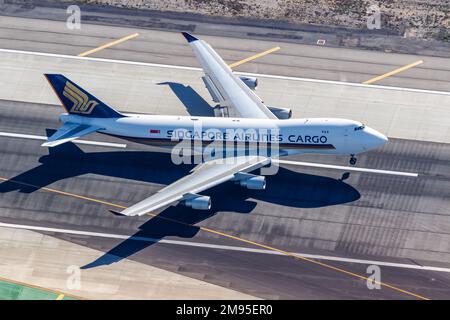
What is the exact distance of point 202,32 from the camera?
108625 millimetres

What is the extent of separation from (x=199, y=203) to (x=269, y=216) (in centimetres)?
767

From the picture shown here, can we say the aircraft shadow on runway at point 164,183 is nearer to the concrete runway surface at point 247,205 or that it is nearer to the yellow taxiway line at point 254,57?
the concrete runway surface at point 247,205

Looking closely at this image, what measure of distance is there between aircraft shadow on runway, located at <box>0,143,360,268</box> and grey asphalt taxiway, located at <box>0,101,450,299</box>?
11 cm

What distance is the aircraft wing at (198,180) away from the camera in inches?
3019

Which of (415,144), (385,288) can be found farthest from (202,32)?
(385,288)

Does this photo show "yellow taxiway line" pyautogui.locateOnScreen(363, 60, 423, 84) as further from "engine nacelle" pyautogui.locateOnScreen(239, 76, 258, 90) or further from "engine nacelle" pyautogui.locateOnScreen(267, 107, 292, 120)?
"engine nacelle" pyautogui.locateOnScreen(267, 107, 292, 120)

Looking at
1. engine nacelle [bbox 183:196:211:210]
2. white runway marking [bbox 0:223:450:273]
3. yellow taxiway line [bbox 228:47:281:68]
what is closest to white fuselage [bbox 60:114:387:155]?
engine nacelle [bbox 183:196:211:210]

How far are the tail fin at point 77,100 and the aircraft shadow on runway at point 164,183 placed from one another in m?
5.22

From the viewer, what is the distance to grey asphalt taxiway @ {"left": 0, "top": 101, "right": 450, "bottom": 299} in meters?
75.1

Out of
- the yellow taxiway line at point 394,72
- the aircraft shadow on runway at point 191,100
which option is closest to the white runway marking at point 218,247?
the aircraft shadow on runway at point 191,100

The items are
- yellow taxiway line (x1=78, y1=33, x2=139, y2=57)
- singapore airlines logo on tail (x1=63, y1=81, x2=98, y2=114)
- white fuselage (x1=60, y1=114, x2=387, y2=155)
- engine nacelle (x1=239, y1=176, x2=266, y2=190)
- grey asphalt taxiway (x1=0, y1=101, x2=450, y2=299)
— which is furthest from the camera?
yellow taxiway line (x1=78, y1=33, x2=139, y2=57)

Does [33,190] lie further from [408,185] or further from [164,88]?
[408,185]

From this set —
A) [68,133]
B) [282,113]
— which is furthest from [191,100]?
[68,133]

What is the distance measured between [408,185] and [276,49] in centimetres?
3002
